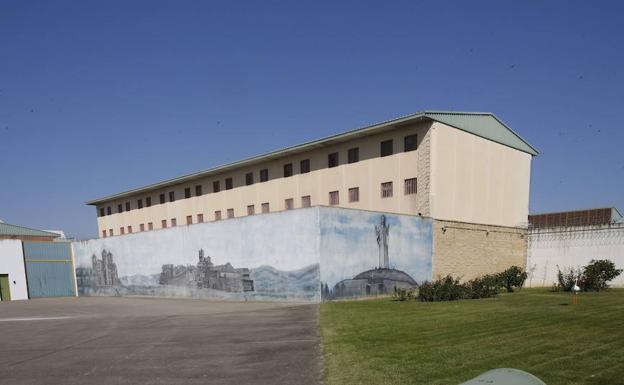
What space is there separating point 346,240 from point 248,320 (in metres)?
8.04

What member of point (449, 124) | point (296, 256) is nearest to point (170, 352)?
point (296, 256)

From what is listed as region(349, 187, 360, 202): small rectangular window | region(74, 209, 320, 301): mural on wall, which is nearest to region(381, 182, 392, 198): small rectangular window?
region(349, 187, 360, 202): small rectangular window

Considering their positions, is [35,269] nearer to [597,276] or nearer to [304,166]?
[304,166]

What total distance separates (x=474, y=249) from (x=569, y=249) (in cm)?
745

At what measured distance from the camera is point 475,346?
7457 mm

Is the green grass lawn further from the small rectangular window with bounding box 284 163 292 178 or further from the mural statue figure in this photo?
the small rectangular window with bounding box 284 163 292 178

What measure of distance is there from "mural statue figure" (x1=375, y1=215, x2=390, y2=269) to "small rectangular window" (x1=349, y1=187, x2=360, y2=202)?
18.2ft

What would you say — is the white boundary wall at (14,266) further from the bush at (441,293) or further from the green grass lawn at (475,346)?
the bush at (441,293)

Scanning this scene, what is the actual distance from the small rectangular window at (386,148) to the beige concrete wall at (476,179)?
3147mm

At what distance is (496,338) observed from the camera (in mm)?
8070

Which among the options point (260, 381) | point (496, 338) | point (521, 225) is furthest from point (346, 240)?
point (521, 225)

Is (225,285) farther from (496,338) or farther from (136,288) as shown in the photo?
(496,338)

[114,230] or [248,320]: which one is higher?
[114,230]

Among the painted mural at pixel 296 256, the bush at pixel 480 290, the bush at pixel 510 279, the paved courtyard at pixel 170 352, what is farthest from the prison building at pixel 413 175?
the paved courtyard at pixel 170 352
